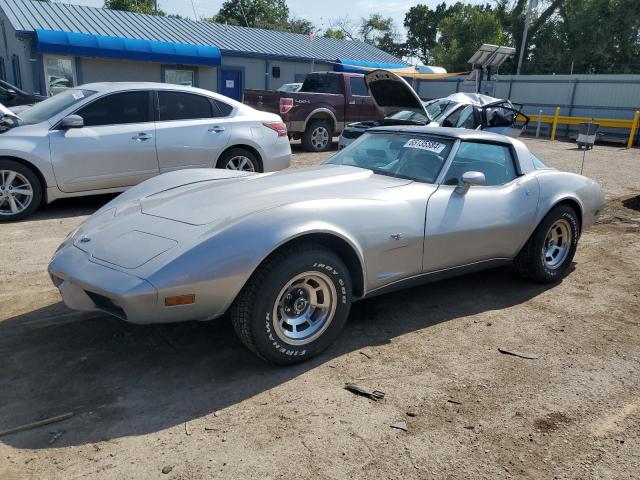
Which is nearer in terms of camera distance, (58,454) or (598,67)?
(58,454)

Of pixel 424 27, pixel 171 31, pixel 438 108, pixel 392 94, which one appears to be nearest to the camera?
pixel 392 94

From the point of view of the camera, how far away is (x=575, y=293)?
4723 mm

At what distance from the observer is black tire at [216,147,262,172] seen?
24.4 ft

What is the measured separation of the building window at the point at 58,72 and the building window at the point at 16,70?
2.12m

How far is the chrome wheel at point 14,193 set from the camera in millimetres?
6133

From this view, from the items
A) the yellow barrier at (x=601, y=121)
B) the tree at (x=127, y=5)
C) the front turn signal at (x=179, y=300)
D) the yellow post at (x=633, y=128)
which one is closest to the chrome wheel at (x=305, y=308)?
the front turn signal at (x=179, y=300)

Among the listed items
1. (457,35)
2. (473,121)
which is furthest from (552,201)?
(457,35)

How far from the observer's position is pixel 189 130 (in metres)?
7.09

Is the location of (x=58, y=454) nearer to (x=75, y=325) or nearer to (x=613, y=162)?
(x=75, y=325)

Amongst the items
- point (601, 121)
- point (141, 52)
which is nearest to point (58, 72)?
point (141, 52)

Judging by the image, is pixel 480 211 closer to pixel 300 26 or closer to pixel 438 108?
pixel 438 108

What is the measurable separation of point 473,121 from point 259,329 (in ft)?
32.6

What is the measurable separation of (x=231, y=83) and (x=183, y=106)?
16.5 metres

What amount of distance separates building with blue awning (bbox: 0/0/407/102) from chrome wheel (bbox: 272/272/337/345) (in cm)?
1733
